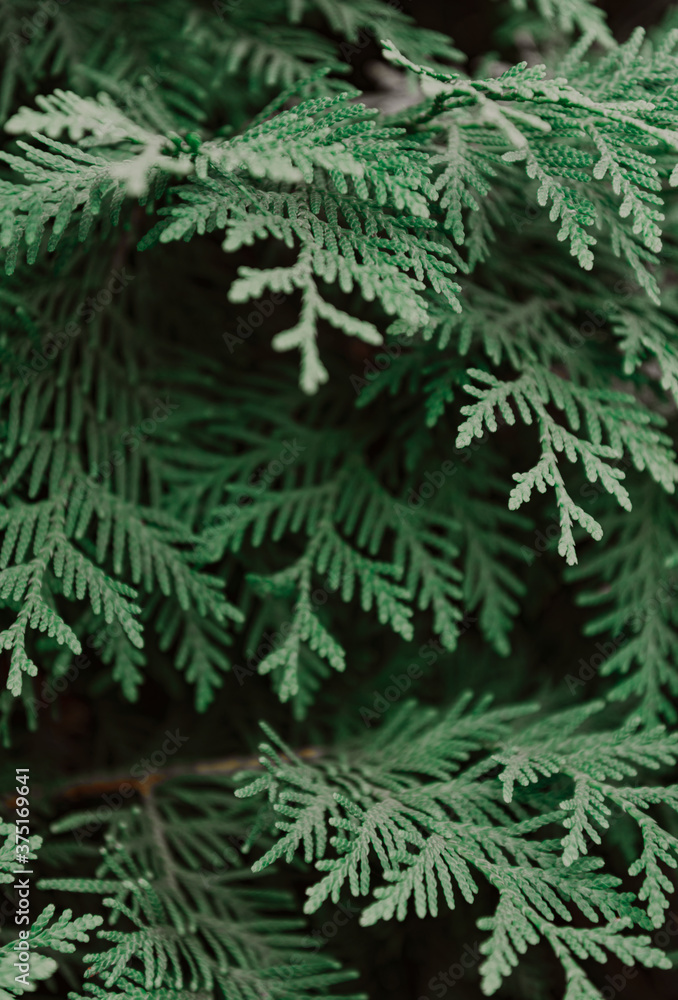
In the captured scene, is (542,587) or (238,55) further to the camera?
(542,587)

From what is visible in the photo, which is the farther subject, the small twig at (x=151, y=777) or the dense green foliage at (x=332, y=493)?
the small twig at (x=151, y=777)

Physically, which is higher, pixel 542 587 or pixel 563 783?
pixel 542 587

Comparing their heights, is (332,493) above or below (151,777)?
above

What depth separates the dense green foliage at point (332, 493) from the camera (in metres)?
1.57

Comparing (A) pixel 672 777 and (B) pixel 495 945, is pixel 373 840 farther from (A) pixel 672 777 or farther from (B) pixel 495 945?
(A) pixel 672 777

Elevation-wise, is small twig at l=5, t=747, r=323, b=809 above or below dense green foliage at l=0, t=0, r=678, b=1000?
below

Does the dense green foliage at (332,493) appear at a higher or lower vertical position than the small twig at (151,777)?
higher

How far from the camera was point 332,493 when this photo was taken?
224 cm

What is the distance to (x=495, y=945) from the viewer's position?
151 centimetres

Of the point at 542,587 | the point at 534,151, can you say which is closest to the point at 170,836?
the point at 542,587

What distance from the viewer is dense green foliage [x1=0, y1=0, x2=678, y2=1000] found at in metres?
1.57

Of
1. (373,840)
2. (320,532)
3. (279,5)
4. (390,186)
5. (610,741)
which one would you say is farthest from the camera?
(279,5)

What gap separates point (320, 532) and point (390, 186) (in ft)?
3.15

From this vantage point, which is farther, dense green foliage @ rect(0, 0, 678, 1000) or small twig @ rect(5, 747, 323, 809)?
small twig @ rect(5, 747, 323, 809)
